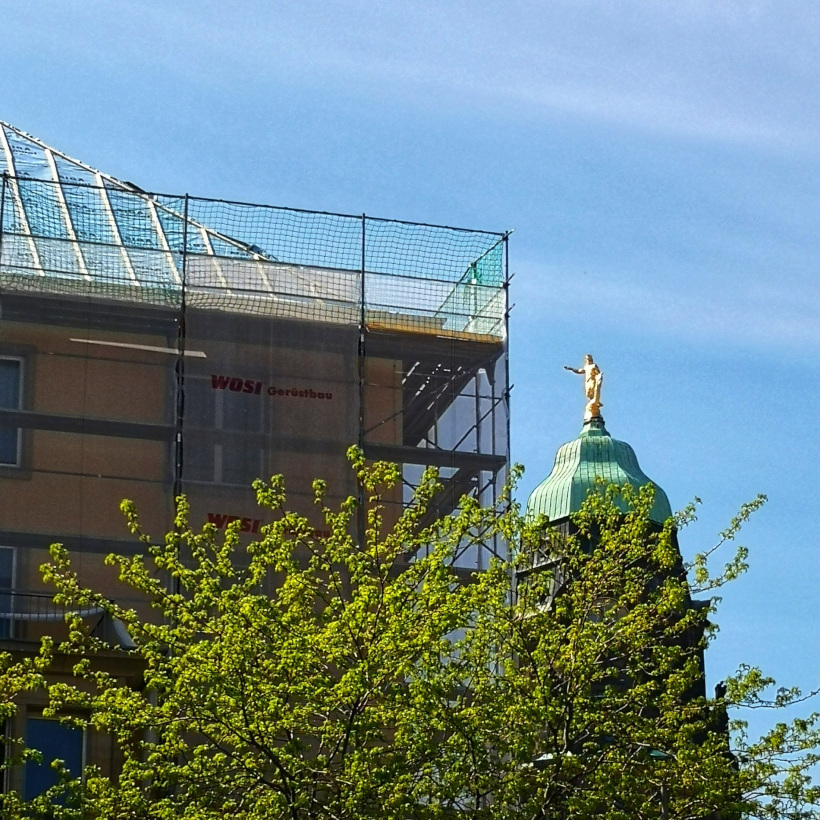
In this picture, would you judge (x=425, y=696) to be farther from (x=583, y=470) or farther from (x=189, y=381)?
(x=583, y=470)

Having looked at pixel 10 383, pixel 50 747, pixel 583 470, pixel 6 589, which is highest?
pixel 583 470

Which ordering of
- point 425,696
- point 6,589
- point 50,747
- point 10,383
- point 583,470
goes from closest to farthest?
point 425,696, point 50,747, point 6,589, point 10,383, point 583,470

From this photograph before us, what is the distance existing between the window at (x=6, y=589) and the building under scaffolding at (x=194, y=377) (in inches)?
1.6

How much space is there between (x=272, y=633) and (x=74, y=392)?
1119 cm

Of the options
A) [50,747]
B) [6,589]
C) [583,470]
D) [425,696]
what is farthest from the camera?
[583,470]

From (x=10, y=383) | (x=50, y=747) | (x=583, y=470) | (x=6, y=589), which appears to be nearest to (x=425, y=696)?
(x=50, y=747)

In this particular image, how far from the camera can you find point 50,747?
39.1m

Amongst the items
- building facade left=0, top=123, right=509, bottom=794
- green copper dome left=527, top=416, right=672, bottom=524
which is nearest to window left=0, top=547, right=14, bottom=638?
building facade left=0, top=123, right=509, bottom=794

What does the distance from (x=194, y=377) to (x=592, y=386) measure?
2072cm

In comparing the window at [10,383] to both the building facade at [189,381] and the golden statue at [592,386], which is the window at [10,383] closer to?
the building facade at [189,381]

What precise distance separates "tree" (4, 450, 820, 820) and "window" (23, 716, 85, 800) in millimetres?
4566

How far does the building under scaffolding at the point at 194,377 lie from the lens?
41.1m

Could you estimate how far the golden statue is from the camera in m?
60.9

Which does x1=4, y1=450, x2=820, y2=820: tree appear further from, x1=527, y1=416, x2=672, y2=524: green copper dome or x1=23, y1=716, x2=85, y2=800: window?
x1=527, y1=416, x2=672, y2=524: green copper dome
